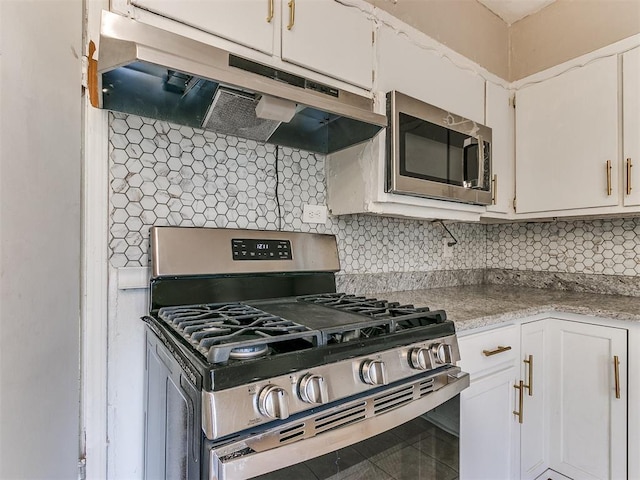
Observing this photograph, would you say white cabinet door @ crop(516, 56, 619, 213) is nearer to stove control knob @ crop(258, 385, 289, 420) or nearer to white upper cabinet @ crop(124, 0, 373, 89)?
white upper cabinet @ crop(124, 0, 373, 89)

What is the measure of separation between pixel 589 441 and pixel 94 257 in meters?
2.07

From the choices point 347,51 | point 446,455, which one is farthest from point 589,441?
point 347,51

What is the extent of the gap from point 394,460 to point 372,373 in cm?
29

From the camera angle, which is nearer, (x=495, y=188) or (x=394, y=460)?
(x=394, y=460)

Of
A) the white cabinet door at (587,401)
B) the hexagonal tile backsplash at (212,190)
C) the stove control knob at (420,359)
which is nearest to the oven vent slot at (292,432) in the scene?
the stove control knob at (420,359)

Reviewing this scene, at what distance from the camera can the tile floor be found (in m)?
0.71

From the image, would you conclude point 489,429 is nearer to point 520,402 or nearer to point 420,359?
point 520,402

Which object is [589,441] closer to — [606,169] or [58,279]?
[606,169]

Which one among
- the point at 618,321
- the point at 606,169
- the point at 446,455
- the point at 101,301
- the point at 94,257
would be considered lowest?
the point at 446,455

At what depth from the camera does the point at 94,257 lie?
1.02 meters

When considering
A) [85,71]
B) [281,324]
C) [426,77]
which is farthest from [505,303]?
[85,71]

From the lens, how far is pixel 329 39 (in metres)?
1.23

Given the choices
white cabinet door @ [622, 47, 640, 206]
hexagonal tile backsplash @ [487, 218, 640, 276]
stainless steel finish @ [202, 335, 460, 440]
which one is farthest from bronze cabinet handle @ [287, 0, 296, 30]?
hexagonal tile backsplash @ [487, 218, 640, 276]

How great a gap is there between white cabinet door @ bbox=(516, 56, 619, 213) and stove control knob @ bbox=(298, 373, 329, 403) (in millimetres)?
1762
